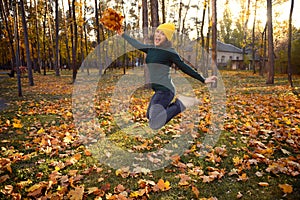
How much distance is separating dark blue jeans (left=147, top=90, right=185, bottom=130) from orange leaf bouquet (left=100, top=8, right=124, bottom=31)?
1.50m

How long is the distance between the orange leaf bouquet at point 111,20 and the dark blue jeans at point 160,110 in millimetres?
1500

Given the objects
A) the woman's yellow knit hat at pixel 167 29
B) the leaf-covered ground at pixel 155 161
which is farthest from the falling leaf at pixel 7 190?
the woman's yellow knit hat at pixel 167 29

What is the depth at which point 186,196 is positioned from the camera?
2.95 meters

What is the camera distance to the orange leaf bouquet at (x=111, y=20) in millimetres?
4359

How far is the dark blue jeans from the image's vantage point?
4.16 metres

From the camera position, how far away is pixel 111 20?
14.4ft

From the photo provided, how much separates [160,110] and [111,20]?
6.38 ft

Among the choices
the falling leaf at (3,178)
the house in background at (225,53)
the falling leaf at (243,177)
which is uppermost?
the house in background at (225,53)

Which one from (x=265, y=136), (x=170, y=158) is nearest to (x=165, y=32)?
(x=170, y=158)

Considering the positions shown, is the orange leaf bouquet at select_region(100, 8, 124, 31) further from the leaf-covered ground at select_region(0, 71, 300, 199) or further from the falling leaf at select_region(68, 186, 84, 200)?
the falling leaf at select_region(68, 186, 84, 200)

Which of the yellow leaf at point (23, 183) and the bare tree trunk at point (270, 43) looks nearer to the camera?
the yellow leaf at point (23, 183)

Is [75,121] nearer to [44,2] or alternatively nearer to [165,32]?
[165,32]

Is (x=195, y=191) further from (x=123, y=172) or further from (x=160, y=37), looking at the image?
(x=160, y=37)

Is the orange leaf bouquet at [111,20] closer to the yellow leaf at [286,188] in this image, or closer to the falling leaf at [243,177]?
the falling leaf at [243,177]
